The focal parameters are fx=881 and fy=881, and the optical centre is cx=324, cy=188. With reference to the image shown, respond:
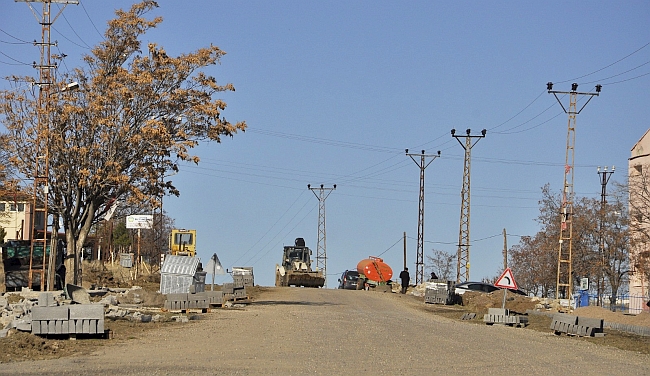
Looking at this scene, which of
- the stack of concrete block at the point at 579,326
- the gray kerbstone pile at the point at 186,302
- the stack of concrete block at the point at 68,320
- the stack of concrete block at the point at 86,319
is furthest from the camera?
the gray kerbstone pile at the point at 186,302

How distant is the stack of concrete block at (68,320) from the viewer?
18.4 meters

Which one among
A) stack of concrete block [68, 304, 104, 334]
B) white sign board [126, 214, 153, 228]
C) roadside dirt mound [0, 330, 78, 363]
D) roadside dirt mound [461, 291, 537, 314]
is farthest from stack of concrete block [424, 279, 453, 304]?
roadside dirt mound [0, 330, 78, 363]

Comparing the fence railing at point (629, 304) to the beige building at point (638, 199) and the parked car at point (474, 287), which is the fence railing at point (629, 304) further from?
the parked car at point (474, 287)

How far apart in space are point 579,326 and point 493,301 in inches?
764

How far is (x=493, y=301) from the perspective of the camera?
43.9 meters

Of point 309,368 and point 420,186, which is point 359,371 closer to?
point 309,368

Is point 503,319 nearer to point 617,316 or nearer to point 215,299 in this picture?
point 617,316

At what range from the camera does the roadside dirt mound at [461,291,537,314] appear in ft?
137

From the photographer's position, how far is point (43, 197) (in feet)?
111

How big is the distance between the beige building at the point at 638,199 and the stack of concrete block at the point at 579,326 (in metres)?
12.8

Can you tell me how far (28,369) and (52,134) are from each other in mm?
20131

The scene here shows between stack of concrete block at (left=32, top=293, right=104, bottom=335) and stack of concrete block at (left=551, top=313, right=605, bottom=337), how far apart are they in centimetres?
1312

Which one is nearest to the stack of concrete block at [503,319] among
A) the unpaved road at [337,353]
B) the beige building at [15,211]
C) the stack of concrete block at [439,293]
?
the unpaved road at [337,353]

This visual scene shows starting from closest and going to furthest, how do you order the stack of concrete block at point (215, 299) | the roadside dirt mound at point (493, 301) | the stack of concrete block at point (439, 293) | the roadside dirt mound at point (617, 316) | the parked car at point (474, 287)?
1. the roadside dirt mound at point (617, 316)
2. the stack of concrete block at point (215, 299)
3. the roadside dirt mound at point (493, 301)
4. the stack of concrete block at point (439, 293)
5. the parked car at point (474, 287)
